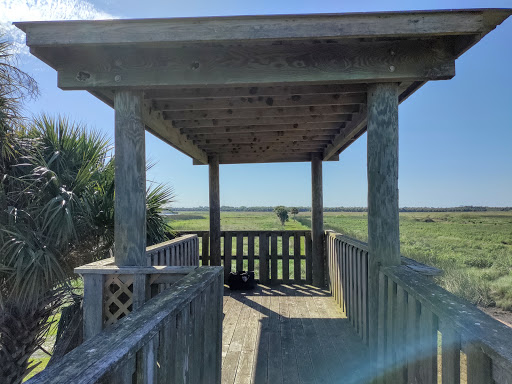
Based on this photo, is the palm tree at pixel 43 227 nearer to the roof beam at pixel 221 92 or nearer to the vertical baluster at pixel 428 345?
the roof beam at pixel 221 92

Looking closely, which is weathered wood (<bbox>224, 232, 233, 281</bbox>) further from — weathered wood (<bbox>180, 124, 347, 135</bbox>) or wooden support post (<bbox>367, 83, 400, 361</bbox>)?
wooden support post (<bbox>367, 83, 400, 361</bbox>)

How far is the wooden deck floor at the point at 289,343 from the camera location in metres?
2.61

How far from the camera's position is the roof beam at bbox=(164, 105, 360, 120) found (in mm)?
3289

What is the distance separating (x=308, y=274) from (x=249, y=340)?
2584 millimetres

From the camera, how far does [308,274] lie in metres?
5.65

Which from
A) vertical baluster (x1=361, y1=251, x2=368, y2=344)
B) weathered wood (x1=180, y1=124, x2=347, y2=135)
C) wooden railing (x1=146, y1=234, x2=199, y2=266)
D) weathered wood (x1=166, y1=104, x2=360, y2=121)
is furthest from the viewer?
weathered wood (x1=180, y1=124, x2=347, y2=135)

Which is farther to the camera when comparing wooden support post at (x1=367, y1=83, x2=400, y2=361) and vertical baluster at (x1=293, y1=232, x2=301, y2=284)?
vertical baluster at (x1=293, y1=232, x2=301, y2=284)

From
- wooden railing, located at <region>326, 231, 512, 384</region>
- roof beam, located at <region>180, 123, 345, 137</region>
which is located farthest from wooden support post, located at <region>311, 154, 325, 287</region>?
wooden railing, located at <region>326, 231, 512, 384</region>

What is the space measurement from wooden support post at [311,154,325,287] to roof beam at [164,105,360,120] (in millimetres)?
2241

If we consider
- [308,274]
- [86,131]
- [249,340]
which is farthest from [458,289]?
[86,131]

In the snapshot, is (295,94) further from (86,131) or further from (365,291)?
(86,131)

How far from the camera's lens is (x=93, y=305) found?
7.17ft

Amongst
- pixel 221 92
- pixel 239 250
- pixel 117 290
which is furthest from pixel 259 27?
pixel 239 250

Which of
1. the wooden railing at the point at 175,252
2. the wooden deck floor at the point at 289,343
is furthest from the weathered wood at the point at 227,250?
the wooden railing at the point at 175,252
